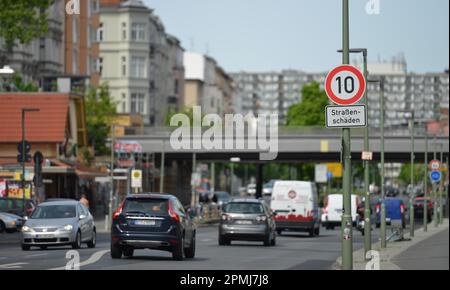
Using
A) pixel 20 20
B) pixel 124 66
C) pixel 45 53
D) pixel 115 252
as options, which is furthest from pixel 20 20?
pixel 124 66

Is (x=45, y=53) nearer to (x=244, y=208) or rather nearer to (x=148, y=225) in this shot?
(x=244, y=208)

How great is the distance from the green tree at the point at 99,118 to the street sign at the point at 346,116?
7466 centimetres

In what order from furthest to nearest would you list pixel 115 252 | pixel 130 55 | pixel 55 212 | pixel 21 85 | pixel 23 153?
pixel 130 55, pixel 21 85, pixel 23 153, pixel 55 212, pixel 115 252

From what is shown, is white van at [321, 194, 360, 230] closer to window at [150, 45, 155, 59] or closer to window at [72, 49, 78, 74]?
window at [72, 49, 78, 74]

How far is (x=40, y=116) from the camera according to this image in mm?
75000

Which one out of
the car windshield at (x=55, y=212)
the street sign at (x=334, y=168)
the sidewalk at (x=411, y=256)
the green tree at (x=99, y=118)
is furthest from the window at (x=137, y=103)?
the car windshield at (x=55, y=212)

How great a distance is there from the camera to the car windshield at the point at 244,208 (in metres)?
43.9

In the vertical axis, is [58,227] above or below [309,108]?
below

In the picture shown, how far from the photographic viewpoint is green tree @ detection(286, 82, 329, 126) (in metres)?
128

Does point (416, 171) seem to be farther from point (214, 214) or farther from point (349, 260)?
point (349, 260)

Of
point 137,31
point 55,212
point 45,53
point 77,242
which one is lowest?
point 77,242

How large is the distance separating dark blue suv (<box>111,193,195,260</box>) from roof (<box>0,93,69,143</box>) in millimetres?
42761

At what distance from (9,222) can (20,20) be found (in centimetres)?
1111
